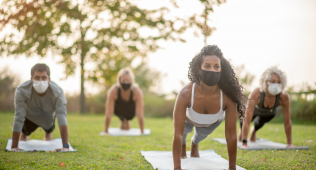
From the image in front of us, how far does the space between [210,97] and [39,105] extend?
137 inches

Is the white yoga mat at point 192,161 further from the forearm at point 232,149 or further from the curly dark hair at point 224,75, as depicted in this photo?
the curly dark hair at point 224,75

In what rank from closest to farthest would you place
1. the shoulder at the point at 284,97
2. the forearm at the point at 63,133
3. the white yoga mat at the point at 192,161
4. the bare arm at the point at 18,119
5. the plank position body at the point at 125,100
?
the white yoga mat at the point at 192,161 → the bare arm at the point at 18,119 → the forearm at the point at 63,133 → the shoulder at the point at 284,97 → the plank position body at the point at 125,100

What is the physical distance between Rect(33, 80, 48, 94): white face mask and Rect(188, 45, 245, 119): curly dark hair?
2709 mm

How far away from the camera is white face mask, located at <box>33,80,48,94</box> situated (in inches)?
195

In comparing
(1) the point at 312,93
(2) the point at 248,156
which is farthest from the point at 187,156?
(1) the point at 312,93

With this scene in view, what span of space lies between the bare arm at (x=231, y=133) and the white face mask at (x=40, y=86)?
3179mm

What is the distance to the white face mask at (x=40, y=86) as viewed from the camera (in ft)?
16.2

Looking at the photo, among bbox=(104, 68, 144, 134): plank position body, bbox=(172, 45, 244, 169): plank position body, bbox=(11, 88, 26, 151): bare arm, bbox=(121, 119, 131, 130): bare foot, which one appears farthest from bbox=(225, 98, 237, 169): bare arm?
bbox=(121, 119, 131, 130): bare foot

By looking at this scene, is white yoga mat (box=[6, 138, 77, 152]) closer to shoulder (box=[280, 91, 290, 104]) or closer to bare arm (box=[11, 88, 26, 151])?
bare arm (box=[11, 88, 26, 151])

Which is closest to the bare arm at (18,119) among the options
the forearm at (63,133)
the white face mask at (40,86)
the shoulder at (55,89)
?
the white face mask at (40,86)

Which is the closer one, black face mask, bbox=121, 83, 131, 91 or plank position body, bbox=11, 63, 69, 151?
plank position body, bbox=11, 63, 69, 151

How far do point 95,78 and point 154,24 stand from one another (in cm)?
855

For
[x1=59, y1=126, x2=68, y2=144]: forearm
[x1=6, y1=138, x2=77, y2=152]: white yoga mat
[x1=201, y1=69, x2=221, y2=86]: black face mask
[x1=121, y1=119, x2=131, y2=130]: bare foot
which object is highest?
[x1=201, y1=69, x2=221, y2=86]: black face mask

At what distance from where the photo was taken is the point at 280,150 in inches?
213
